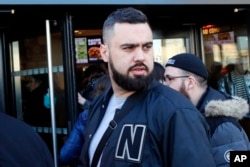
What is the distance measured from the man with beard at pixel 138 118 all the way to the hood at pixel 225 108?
1.80 feet

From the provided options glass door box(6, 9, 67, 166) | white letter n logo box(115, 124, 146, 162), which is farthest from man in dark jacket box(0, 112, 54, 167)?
glass door box(6, 9, 67, 166)

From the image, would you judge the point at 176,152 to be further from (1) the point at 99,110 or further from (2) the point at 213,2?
(2) the point at 213,2

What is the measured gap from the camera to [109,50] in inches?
89.7

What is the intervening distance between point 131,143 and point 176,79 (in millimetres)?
1181

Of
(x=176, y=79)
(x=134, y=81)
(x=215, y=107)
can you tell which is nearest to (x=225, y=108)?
(x=215, y=107)

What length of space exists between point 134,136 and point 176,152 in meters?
0.21

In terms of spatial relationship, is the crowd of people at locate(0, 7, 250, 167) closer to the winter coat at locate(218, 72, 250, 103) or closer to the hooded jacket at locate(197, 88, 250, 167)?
the hooded jacket at locate(197, 88, 250, 167)

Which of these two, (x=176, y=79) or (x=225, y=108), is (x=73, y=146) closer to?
(x=176, y=79)

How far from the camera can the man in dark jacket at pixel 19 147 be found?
64.6 inches

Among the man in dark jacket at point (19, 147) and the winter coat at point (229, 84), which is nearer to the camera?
the man in dark jacket at point (19, 147)

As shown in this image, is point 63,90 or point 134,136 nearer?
point 134,136

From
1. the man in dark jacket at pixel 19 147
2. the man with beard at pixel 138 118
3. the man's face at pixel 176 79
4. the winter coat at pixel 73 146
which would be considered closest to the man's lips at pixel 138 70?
the man with beard at pixel 138 118

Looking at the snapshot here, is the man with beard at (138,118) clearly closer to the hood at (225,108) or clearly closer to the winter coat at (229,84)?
the hood at (225,108)

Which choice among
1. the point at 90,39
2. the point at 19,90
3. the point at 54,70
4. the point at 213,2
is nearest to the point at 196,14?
the point at 213,2
